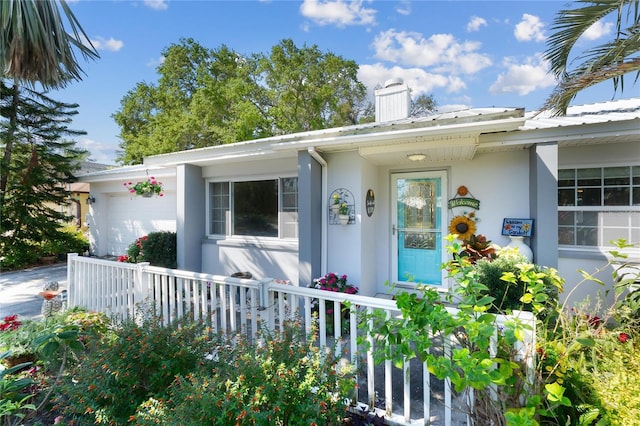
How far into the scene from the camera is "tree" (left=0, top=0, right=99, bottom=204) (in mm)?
3438

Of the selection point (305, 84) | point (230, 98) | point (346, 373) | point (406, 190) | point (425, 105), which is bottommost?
point (346, 373)

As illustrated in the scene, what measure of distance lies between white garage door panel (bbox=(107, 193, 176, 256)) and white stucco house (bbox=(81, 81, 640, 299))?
2.17 metres

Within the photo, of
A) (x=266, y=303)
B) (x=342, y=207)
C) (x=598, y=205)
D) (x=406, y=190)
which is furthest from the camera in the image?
(x=406, y=190)

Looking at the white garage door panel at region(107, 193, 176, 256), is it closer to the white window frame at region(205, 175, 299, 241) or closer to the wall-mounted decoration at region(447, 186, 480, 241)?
the white window frame at region(205, 175, 299, 241)

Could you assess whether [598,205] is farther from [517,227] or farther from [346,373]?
[346,373]

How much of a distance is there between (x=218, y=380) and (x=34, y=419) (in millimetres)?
2160

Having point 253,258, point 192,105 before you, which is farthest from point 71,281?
point 192,105

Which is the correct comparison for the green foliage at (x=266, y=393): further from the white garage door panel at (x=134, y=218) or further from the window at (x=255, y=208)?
the white garage door panel at (x=134, y=218)

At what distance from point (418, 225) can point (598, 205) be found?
280 cm

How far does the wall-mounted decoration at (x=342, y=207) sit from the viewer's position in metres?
5.03

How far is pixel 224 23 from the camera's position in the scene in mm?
7293

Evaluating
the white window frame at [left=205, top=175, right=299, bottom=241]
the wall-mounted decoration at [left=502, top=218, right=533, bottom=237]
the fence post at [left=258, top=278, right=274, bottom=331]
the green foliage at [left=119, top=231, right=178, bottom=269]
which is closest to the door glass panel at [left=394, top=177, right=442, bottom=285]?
the wall-mounted decoration at [left=502, top=218, right=533, bottom=237]

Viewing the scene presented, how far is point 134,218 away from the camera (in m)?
9.55

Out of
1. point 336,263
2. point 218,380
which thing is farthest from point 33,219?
point 218,380
